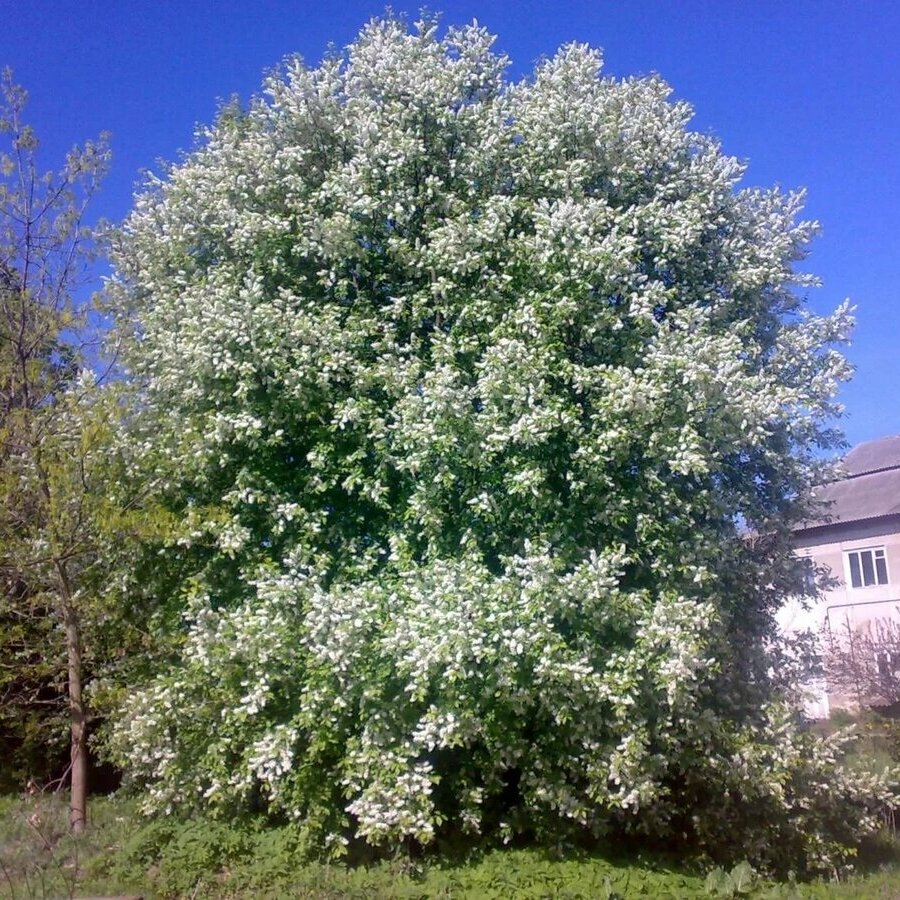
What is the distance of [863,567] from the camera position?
30078mm

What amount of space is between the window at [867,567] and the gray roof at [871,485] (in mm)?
1255

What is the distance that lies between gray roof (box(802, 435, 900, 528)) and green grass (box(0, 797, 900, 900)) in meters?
21.8

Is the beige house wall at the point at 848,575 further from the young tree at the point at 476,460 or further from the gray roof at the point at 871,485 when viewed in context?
the young tree at the point at 476,460

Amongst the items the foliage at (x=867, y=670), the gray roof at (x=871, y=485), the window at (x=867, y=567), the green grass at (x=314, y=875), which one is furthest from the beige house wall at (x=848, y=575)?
the green grass at (x=314, y=875)

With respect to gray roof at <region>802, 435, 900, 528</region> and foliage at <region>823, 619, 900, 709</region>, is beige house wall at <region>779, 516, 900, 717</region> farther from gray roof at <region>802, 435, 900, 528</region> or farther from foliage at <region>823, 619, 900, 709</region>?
foliage at <region>823, 619, 900, 709</region>

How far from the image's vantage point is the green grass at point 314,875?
828 cm

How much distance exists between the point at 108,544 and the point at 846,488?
27942 mm

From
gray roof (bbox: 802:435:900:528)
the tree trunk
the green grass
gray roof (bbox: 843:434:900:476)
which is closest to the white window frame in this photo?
gray roof (bbox: 802:435:900:528)

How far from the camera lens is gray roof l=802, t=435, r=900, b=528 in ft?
97.2

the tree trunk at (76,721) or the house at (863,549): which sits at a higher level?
the house at (863,549)

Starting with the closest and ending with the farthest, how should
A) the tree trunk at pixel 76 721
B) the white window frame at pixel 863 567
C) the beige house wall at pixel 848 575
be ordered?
the tree trunk at pixel 76 721
the beige house wall at pixel 848 575
the white window frame at pixel 863 567

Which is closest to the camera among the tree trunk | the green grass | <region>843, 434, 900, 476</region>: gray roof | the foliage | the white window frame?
the green grass

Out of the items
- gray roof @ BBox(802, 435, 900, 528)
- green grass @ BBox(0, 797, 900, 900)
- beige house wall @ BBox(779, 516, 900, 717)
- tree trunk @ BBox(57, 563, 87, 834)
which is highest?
gray roof @ BBox(802, 435, 900, 528)

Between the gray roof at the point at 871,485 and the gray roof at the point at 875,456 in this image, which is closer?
the gray roof at the point at 871,485
